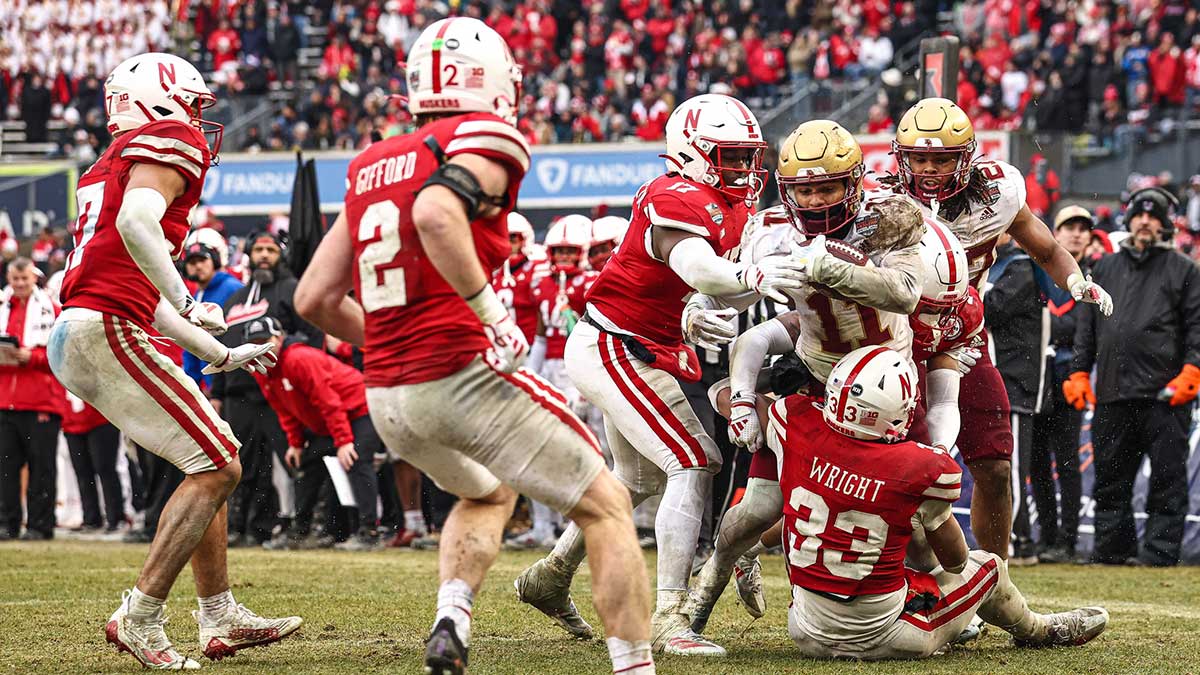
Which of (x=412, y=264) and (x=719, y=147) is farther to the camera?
(x=719, y=147)

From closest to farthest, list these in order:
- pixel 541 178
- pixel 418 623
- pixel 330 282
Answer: pixel 330 282 → pixel 418 623 → pixel 541 178

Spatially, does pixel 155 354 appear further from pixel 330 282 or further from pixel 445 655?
pixel 445 655

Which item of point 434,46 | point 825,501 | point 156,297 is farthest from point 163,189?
point 825,501

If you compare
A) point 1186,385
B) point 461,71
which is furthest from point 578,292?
point 461,71

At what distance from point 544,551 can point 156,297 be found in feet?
17.2

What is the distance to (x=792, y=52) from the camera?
2384 cm

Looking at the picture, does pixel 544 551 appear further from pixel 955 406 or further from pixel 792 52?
pixel 792 52

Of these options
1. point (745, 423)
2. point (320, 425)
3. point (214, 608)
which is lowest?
point (320, 425)

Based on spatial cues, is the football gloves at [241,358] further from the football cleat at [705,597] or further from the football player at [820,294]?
the football cleat at [705,597]

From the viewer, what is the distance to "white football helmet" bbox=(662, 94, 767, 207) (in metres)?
6.15

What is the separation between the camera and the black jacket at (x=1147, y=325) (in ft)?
31.7

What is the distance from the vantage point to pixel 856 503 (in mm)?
5445

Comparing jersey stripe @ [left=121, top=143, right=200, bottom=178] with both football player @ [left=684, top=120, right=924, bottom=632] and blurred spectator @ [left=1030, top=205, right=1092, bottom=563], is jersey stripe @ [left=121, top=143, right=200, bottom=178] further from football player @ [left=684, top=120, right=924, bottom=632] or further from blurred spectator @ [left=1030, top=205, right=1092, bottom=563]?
blurred spectator @ [left=1030, top=205, right=1092, bottom=563]

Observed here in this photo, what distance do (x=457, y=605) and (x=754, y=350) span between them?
196 centimetres
